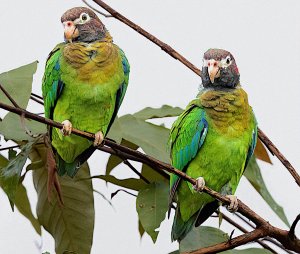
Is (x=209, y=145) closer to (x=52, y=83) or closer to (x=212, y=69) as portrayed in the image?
(x=212, y=69)

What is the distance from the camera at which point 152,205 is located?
3.09 feet

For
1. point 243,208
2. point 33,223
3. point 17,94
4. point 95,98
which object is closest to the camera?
point 243,208

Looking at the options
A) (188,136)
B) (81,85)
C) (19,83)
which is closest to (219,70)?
(188,136)

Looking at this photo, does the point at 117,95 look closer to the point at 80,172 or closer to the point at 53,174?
the point at 80,172

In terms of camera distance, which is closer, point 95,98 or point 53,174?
point 53,174

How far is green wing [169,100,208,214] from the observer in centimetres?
106

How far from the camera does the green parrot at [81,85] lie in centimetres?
106

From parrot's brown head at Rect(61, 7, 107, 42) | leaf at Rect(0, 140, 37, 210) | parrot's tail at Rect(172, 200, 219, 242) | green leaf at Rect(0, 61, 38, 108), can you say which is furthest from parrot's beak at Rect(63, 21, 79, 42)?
parrot's tail at Rect(172, 200, 219, 242)

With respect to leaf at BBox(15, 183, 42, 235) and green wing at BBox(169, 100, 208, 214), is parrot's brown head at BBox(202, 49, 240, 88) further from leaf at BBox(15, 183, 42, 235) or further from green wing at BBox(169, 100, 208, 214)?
leaf at BBox(15, 183, 42, 235)

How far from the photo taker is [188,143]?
42.1 inches

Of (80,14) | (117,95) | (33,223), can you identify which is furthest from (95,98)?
(33,223)

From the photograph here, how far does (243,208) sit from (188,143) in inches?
12.1

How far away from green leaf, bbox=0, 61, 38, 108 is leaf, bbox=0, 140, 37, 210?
77 mm

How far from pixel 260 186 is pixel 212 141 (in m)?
0.12
